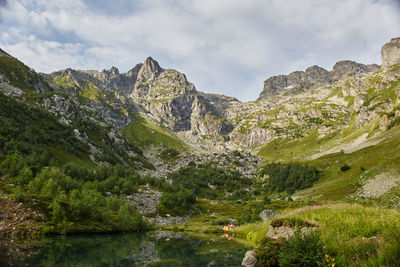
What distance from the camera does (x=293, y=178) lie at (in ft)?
573

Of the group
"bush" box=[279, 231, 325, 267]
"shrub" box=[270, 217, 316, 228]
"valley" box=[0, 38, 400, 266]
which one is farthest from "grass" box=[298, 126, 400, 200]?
"bush" box=[279, 231, 325, 267]

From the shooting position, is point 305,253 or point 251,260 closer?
point 305,253

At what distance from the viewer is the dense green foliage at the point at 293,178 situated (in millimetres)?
161625

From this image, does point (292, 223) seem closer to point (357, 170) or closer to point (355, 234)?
point (355, 234)

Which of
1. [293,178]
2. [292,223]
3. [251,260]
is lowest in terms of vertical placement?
[293,178]

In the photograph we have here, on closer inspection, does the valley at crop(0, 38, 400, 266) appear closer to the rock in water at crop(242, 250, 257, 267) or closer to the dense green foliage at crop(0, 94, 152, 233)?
the rock in water at crop(242, 250, 257, 267)

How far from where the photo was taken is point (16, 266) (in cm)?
1673

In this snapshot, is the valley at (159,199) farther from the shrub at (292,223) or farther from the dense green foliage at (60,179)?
the dense green foliage at (60,179)

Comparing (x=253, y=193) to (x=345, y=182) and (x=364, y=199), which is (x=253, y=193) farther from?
(x=364, y=199)

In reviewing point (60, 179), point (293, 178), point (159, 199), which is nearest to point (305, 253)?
point (60, 179)

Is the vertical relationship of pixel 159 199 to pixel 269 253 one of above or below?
below

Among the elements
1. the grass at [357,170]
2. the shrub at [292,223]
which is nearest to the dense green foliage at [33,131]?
the shrub at [292,223]

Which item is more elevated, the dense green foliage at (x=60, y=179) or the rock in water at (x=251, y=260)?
the dense green foliage at (x=60, y=179)

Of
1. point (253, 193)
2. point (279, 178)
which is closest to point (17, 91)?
point (253, 193)
